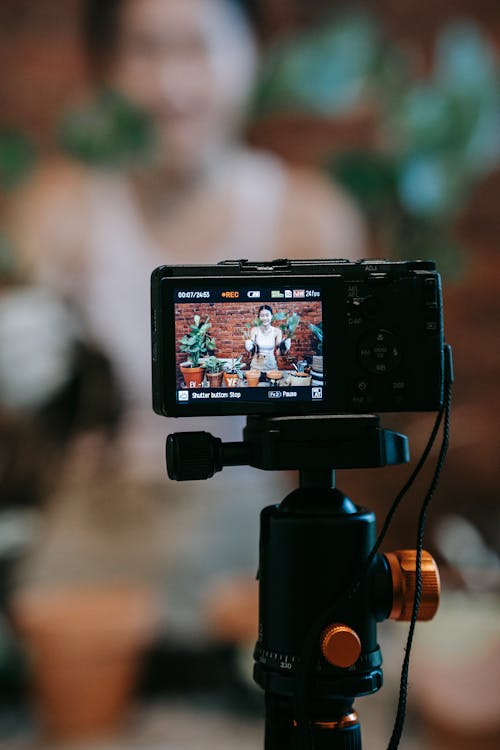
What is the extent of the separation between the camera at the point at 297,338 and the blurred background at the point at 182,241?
1942 millimetres

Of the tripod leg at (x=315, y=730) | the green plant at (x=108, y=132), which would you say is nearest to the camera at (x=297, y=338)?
the tripod leg at (x=315, y=730)

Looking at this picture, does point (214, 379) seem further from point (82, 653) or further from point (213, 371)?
point (82, 653)

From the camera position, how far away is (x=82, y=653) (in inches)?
110

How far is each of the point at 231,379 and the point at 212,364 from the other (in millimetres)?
27

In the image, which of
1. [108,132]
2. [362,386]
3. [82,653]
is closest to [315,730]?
[362,386]

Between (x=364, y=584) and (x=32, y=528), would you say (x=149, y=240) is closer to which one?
(x=32, y=528)

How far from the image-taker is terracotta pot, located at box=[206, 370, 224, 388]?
89cm

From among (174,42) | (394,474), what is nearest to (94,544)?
(394,474)

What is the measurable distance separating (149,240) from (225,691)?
148cm

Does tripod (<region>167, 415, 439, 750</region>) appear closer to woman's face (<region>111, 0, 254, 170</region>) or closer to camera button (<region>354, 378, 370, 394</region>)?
camera button (<region>354, 378, 370, 394</region>)

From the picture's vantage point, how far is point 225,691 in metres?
2.84

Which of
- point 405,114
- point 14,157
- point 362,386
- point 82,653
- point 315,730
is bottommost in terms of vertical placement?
point 82,653

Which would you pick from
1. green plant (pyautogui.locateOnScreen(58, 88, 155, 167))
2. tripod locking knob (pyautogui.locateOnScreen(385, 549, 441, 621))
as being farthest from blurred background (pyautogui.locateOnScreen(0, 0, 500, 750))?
tripod locking knob (pyautogui.locateOnScreen(385, 549, 441, 621))

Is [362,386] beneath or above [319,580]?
above
